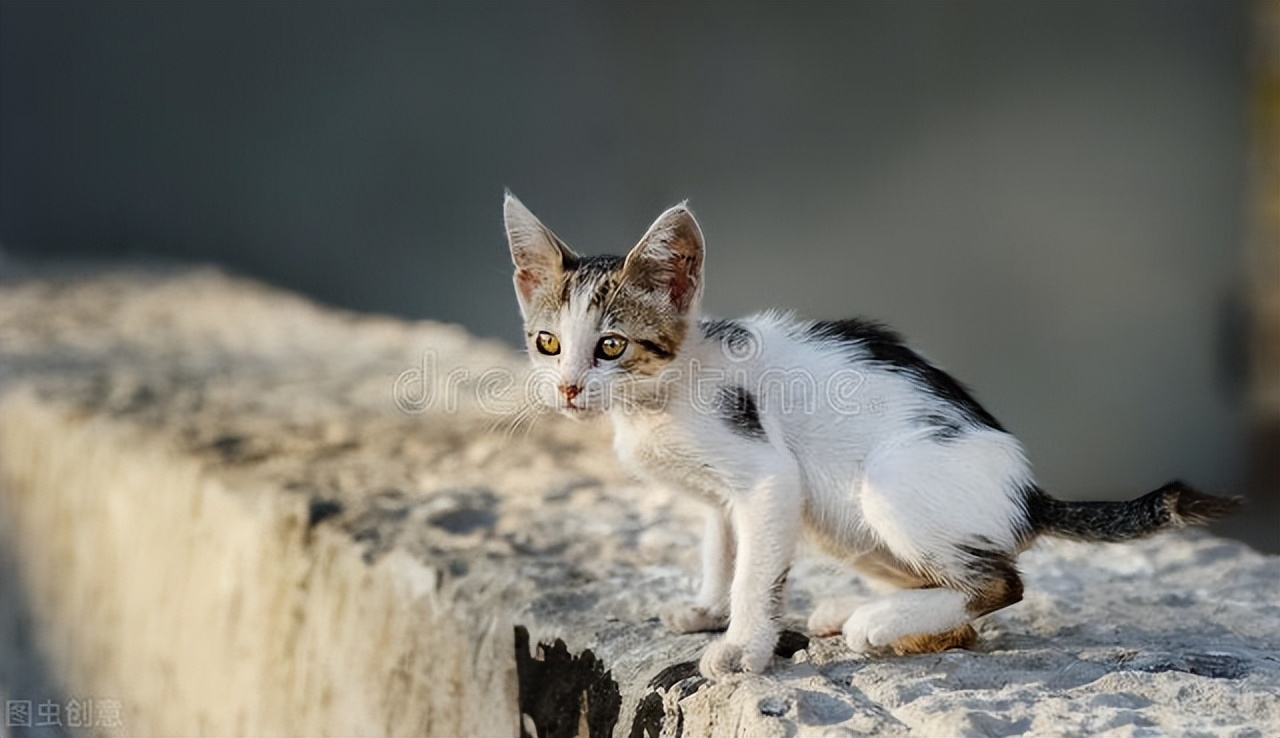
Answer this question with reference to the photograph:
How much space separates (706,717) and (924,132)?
2.95 metres

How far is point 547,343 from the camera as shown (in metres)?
1.47

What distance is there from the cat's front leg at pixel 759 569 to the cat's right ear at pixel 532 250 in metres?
0.34

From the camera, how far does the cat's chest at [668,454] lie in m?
1.48

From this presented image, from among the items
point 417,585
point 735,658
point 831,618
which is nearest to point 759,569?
point 735,658

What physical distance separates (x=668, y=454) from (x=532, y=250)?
0.93 ft

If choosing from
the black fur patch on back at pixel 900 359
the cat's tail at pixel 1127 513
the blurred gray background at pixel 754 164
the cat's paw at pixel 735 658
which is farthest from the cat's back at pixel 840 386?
the blurred gray background at pixel 754 164

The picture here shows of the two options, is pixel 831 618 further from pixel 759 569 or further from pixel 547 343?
pixel 547 343

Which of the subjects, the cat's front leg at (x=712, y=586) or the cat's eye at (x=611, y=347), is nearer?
the cat's eye at (x=611, y=347)

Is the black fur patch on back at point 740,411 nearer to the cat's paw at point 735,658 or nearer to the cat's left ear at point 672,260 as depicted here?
the cat's left ear at point 672,260

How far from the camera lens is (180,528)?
8.45 ft

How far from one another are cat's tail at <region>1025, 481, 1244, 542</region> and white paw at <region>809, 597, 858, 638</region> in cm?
26

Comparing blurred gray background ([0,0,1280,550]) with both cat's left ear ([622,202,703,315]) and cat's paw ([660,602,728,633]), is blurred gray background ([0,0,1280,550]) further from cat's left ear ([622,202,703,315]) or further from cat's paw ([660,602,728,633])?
cat's left ear ([622,202,703,315])

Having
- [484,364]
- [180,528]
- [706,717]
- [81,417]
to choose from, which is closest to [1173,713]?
[706,717]

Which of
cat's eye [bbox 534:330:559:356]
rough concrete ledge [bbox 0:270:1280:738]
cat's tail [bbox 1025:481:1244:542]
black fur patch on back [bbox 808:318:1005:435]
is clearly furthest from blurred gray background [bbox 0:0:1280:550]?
cat's eye [bbox 534:330:559:356]
